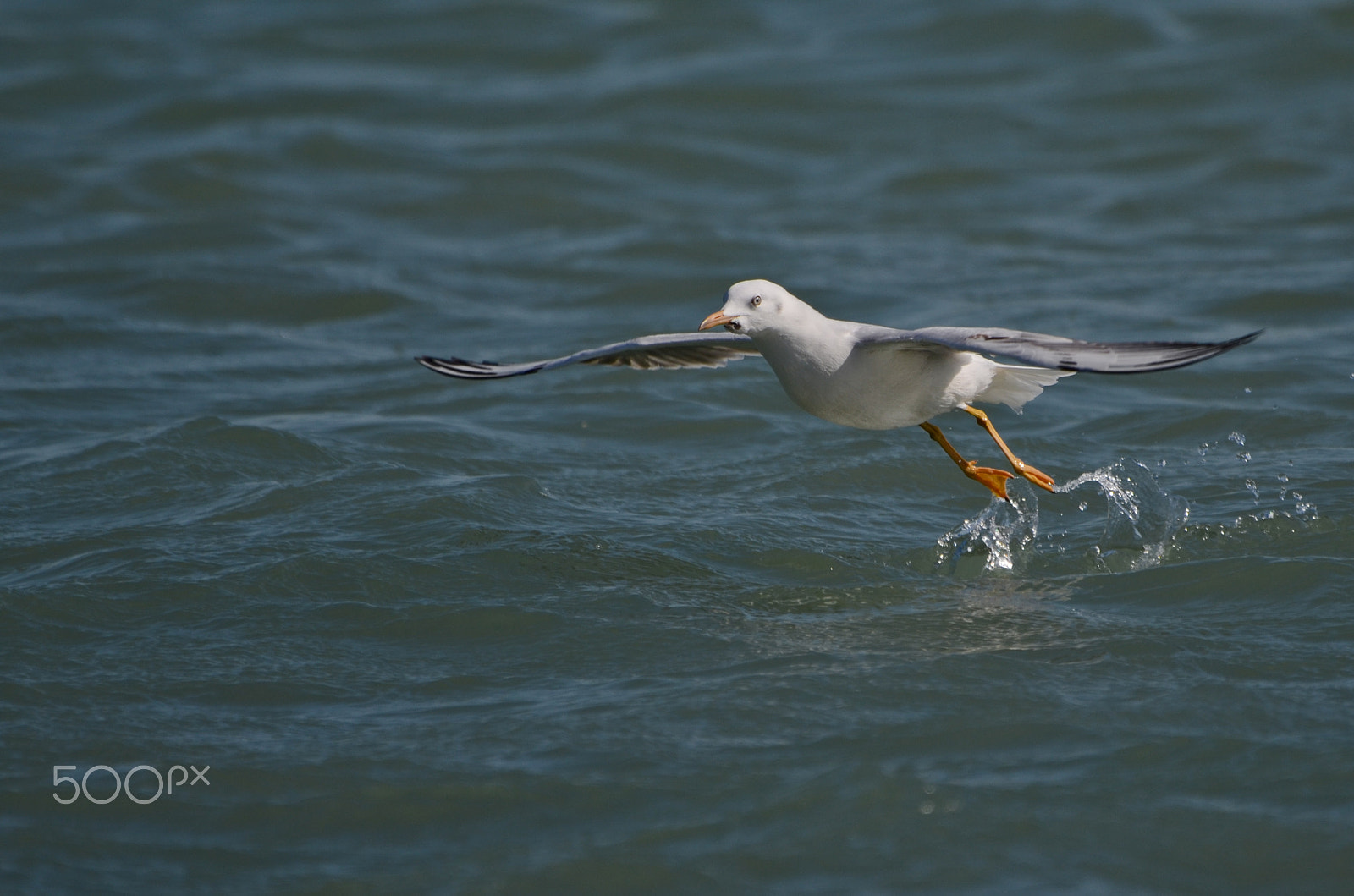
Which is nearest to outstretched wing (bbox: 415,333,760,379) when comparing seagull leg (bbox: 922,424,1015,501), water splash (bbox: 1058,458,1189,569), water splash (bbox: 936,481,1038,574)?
seagull leg (bbox: 922,424,1015,501)

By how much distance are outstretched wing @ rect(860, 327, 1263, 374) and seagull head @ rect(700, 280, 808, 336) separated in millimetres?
579

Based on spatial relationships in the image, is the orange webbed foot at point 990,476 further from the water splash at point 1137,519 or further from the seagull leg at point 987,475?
the water splash at point 1137,519

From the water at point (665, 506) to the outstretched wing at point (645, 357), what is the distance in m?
0.73

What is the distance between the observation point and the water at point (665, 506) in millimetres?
4719

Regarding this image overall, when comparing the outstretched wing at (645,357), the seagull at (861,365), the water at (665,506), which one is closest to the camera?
the water at (665,506)

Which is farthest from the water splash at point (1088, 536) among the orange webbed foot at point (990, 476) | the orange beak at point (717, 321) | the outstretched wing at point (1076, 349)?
the orange beak at point (717, 321)

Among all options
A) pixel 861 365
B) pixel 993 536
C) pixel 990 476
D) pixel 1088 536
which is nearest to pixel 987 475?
pixel 990 476

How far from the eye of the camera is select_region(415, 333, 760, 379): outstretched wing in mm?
6660

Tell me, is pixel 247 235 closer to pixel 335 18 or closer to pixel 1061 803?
pixel 335 18

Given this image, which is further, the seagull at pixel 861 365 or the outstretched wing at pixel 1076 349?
the seagull at pixel 861 365
